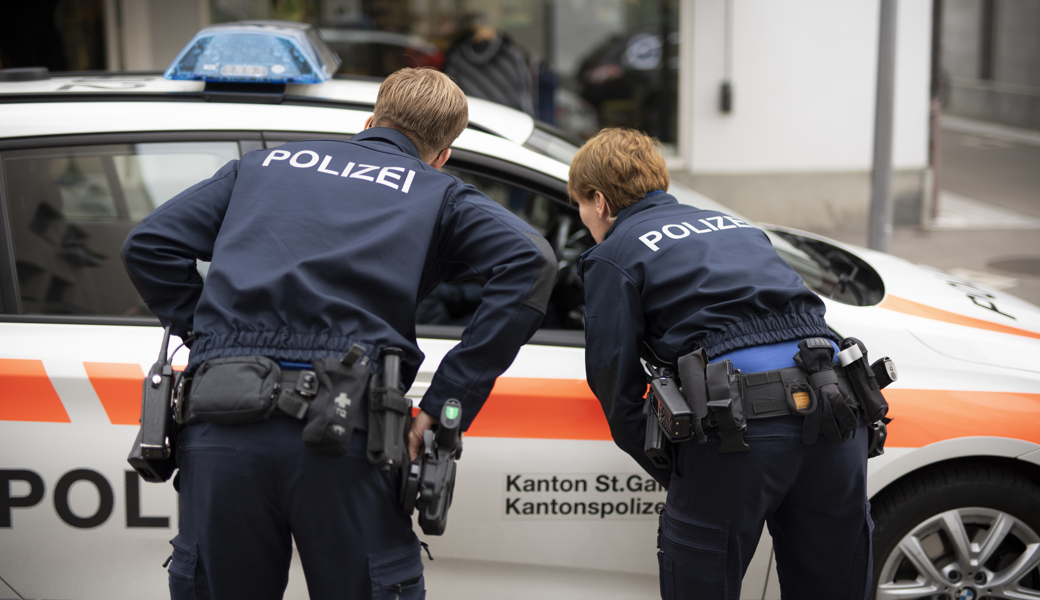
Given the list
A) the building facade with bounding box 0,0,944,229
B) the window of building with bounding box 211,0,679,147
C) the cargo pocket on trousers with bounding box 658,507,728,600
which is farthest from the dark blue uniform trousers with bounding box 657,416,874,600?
the window of building with bounding box 211,0,679,147

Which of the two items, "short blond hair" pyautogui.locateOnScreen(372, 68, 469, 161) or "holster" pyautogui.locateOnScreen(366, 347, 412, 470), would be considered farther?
"short blond hair" pyautogui.locateOnScreen(372, 68, 469, 161)

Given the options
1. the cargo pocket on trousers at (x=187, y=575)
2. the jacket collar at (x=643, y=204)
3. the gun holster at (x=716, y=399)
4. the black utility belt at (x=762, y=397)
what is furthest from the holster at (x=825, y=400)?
the cargo pocket on trousers at (x=187, y=575)

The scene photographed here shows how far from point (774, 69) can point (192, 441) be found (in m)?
7.33

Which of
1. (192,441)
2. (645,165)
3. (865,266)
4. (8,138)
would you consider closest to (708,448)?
(645,165)

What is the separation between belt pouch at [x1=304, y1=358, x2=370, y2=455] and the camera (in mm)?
1756

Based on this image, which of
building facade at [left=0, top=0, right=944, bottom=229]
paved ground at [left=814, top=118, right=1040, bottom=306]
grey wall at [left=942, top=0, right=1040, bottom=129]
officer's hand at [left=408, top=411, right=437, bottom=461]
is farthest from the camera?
grey wall at [left=942, top=0, right=1040, bottom=129]

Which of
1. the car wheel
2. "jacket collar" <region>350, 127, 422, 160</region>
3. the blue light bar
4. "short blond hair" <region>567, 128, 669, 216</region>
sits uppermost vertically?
the blue light bar

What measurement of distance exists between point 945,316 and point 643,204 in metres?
1.14

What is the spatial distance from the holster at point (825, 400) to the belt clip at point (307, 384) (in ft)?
3.45

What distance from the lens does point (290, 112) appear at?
267cm

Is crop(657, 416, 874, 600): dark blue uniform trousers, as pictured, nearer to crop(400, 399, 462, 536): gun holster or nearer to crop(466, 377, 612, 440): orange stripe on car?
crop(466, 377, 612, 440): orange stripe on car

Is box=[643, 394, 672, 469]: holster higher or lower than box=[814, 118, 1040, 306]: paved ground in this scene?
higher

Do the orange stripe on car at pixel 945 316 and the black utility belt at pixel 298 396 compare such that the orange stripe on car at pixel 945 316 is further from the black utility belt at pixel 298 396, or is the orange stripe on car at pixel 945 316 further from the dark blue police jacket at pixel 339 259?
the black utility belt at pixel 298 396

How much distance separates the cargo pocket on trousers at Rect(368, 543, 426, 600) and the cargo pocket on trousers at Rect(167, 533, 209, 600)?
1.19 ft
